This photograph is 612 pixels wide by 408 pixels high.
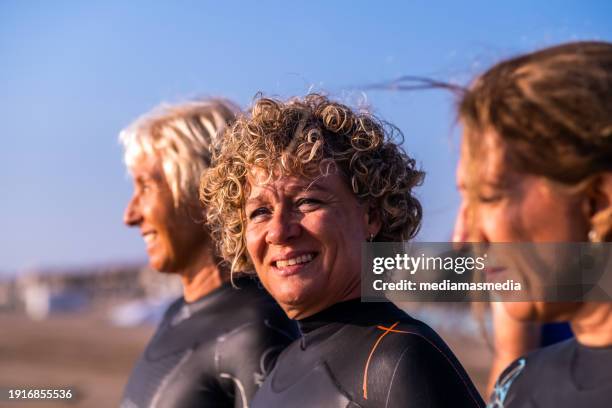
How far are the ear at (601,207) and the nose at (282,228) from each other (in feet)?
4.15

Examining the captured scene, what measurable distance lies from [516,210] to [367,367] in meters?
0.98

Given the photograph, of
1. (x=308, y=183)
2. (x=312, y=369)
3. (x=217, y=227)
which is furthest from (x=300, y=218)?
(x=217, y=227)

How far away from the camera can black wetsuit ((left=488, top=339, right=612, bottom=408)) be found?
175cm

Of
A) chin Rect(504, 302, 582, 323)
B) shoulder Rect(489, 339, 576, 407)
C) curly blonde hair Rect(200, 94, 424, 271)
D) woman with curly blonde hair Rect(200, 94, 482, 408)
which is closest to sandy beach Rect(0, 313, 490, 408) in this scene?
curly blonde hair Rect(200, 94, 424, 271)

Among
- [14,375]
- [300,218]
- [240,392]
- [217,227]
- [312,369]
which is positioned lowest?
[14,375]

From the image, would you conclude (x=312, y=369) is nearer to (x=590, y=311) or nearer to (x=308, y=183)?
(x=308, y=183)

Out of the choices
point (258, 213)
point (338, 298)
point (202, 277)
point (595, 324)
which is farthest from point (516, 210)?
point (202, 277)

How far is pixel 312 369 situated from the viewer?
2.75m

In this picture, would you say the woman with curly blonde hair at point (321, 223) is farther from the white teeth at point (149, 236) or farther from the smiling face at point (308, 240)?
the white teeth at point (149, 236)

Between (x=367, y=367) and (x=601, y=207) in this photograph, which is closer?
(x=601, y=207)

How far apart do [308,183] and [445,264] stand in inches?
22.4

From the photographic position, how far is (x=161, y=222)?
155 inches

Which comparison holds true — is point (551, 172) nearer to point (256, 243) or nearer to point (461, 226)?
point (461, 226)

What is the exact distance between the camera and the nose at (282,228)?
2.77 metres
